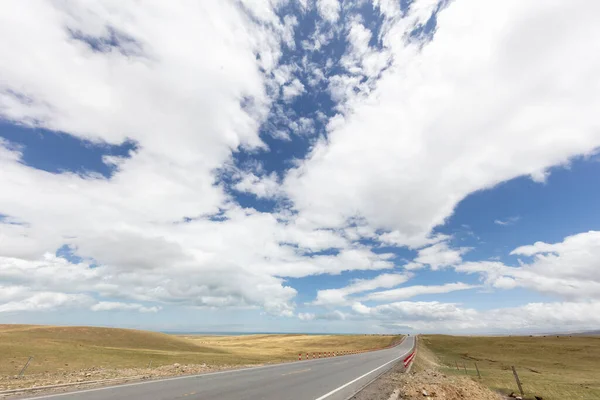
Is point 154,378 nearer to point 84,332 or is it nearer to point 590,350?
point 84,332

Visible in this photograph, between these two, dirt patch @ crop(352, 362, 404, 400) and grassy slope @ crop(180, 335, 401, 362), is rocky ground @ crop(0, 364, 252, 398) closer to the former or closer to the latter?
dirt patch @ crop(352, 362, 404, 400)

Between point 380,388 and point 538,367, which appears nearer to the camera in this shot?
point 380,388

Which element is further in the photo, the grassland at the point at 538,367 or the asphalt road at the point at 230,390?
the grassland at the point at 538,367

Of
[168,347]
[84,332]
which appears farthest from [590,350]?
[84,332]

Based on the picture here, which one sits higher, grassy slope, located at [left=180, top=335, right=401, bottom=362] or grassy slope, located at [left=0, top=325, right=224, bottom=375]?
grassy slope, located at [left=180, top=335, right=401, bottom=362]

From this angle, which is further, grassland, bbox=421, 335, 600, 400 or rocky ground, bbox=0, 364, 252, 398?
grassland, bbox=421, 335, 600, 400

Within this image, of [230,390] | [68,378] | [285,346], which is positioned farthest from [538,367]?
[285,346]

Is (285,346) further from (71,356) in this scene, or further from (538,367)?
(71,356)

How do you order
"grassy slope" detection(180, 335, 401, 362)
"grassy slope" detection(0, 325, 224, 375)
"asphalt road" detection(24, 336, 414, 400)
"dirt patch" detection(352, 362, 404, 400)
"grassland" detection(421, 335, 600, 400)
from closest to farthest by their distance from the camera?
1. "asphalt road" detection(24, 336, 414, 400)
2. "dirt patch" detection(352, 362, 404, 400)
3. "grassland" detection(421, 335, 600, 400)
4. "grassy slope" detection(0, 325, 224, 375)
5. "grassy slope" detection(180, 335, 401, 362)

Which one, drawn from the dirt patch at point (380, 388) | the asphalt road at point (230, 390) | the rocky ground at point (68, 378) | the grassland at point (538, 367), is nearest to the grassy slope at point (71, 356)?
the rocky ground at point (68, 378)

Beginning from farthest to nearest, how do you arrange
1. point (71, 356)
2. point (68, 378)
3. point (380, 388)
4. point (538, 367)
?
point (538, 367) < point (71, 356) < point (68, 378) < point (380, 388)

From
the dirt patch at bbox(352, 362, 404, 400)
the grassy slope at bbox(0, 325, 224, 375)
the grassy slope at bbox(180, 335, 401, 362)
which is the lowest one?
the dirt patch at bbox(352, 362, 404, 400)

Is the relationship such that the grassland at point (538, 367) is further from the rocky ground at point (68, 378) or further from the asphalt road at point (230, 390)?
the rocky ground at point (68, 378)

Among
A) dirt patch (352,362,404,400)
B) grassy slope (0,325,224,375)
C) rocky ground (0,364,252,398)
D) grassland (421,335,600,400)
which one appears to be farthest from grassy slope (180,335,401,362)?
dirt patch (352,362,404,400)
